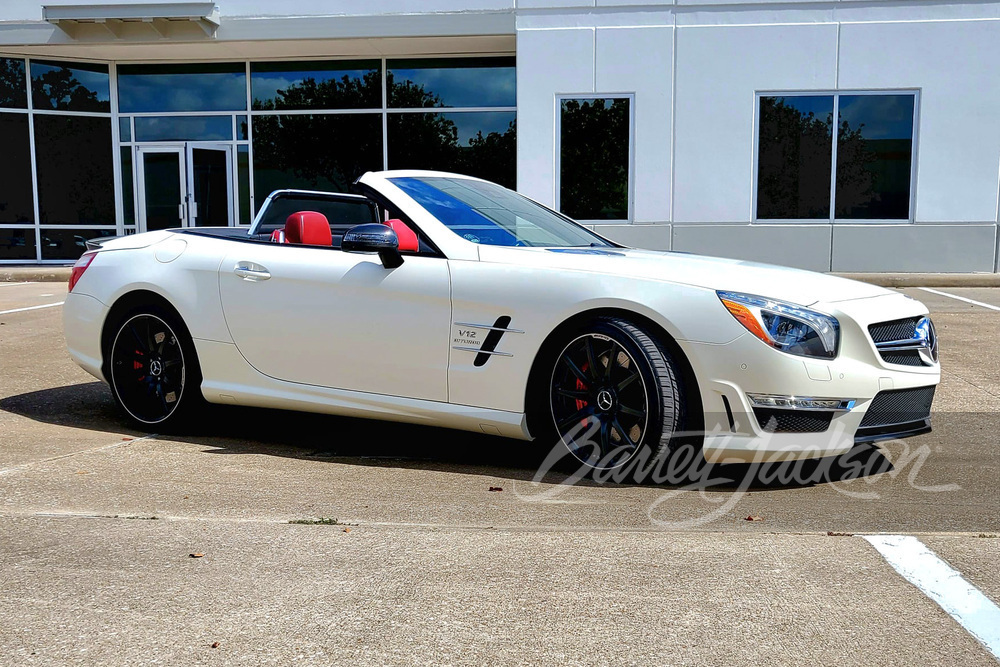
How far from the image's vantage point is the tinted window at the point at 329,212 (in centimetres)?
592

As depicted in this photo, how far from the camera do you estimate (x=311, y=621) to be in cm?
290

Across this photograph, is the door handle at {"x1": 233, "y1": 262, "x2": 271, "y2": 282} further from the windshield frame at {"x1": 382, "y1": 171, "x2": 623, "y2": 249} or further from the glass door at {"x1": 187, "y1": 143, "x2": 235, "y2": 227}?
the glass door at {"x1": 187, "y1": 143, "x2": 235, "y2": 227}

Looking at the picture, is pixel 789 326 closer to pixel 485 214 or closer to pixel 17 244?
pixel 485 214

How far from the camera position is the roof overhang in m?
17.2

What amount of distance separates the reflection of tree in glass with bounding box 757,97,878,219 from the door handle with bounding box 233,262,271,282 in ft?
42.4

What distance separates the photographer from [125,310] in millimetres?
5688

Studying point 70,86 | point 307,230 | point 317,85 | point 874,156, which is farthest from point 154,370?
point 70,86

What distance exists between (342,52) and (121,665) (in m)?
17.3

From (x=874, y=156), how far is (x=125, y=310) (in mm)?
14022

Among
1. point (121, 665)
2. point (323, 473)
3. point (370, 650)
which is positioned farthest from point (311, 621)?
point (323, 473)

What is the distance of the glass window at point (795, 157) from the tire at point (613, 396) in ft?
43.1

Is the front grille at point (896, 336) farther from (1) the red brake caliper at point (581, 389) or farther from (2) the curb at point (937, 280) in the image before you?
(2) the curb at point (937, 280)

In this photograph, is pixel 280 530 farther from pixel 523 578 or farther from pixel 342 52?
pixel 342 52

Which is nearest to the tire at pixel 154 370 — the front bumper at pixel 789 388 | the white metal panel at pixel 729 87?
the front bumper at pixel 789 388
